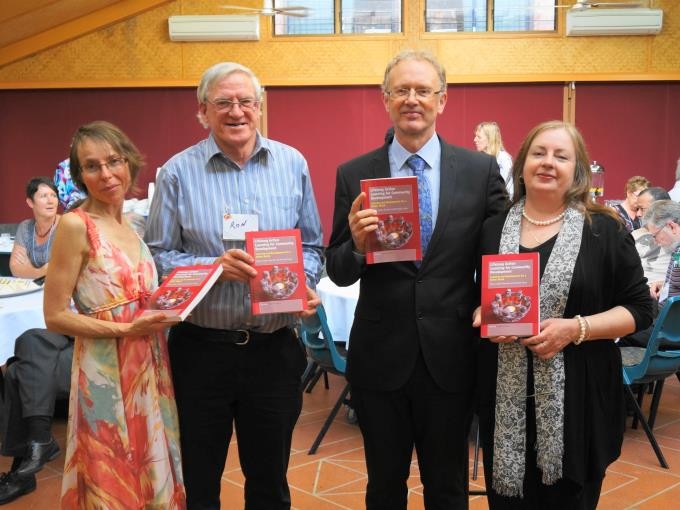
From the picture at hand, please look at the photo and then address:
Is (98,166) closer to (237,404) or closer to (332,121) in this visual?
(237,404)

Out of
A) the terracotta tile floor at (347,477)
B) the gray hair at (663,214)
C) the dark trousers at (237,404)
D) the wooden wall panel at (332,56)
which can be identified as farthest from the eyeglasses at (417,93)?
the wooden wall panel at (332,56)

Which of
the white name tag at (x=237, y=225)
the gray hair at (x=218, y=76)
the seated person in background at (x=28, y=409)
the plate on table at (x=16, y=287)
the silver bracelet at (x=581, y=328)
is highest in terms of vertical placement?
the gray hair at (x=218, y=76)

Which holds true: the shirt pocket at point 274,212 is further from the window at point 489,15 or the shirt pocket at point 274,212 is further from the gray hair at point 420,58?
the window at point 489,15

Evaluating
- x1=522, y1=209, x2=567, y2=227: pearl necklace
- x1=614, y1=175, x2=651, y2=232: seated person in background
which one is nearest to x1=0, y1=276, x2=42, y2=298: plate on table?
x1=522, y1=209, x2=567, y2=227: pearl necklace

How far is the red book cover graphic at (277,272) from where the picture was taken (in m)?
2.19

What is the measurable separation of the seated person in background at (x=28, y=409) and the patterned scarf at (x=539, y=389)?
253 cm

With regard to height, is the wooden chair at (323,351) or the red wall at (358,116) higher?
the red wall at (358,116)

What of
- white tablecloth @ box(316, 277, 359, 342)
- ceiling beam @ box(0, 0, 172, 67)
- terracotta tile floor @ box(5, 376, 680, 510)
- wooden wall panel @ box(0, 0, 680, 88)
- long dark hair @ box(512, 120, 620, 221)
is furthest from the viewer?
ceiling beam @ box(0, 0, 172, 67)

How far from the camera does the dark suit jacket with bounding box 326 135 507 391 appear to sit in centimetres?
221

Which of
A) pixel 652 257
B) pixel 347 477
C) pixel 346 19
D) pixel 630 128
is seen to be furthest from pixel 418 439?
pixel 630 128

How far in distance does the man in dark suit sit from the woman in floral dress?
2.08 feet

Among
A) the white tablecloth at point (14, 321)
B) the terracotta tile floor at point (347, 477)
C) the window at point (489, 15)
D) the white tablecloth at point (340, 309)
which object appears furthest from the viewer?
the window at point (489, 15)

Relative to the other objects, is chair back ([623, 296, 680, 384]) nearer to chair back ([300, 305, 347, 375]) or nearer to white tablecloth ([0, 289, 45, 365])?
chair back ([300, 305, 347, 375])

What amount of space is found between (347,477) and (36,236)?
291cm
